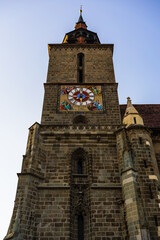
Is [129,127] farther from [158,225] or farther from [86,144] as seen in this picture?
[158,225]

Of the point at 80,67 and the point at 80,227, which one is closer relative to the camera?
the point at 80,227

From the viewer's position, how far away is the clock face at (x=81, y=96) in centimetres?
1606

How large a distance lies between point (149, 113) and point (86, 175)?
8.57 m

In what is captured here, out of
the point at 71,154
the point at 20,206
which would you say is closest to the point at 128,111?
the point at 71,154

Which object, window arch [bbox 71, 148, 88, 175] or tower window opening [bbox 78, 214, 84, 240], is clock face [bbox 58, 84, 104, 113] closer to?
window arch [bbox 71, 148, 88, 175]

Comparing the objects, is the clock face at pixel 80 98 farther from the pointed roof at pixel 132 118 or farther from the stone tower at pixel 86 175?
the pointed roof at pixel 132 118

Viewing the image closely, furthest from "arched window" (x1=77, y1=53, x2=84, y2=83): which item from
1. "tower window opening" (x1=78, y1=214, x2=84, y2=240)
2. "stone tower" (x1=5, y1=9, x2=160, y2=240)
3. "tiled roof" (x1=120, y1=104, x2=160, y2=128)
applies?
"tower window opening" (x1=78, y1=214, x2=84, y2=240)

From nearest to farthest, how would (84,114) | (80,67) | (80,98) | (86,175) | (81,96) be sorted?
(86,175)
(84,114)
(80,98)
(81,96)
(80,67)

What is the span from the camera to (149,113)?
18594mm

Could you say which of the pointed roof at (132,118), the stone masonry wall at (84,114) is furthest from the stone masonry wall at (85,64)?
the pointed roof at (132,118)

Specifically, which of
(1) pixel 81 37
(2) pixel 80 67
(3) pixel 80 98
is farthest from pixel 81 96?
(1) pixel 81 37

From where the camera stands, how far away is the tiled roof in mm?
16773

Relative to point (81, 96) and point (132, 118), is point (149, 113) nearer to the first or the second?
point (132, 118)

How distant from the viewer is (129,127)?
43.7 ft
